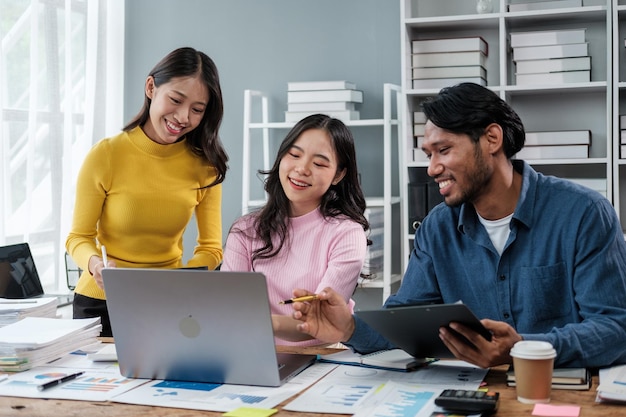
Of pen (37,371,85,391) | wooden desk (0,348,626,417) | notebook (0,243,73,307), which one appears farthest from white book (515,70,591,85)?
pen (37,371,85,391)

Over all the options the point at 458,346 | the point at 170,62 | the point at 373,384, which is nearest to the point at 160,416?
the point at 373,384

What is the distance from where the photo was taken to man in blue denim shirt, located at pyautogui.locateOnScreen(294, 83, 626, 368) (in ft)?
5.47

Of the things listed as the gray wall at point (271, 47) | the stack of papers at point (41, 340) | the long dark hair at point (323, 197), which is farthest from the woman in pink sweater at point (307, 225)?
the gray wall at point (271, 47)

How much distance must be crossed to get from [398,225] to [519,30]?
1.06 m

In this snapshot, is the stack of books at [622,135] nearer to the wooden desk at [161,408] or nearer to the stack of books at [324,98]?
the stack of books at [324,98]

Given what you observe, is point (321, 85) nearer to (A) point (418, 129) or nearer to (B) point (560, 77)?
(A) point (418, 129)

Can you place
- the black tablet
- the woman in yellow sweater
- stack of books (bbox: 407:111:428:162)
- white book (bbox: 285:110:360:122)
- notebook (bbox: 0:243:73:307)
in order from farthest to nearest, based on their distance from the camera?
1. white book (bbox: 285:110:360:122)
2. stack of books (bbox: 407:111:428:162)
3. notebook (bbox: 0:243:73:307)
4. the woman in yellow sweater
5. the black tablet

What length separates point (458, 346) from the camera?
4.93 ft

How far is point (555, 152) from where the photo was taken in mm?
3539

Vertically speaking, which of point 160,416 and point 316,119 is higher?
point 316,119

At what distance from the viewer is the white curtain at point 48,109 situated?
348 centimetres

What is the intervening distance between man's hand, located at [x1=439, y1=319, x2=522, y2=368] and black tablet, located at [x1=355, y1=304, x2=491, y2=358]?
0.01 m

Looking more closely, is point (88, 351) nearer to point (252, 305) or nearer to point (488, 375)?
point (252, 305)

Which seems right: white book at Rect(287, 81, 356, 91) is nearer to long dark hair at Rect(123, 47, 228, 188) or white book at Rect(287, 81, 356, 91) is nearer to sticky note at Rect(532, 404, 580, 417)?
long dark hair at Rect(123, 47, 228, 188)
